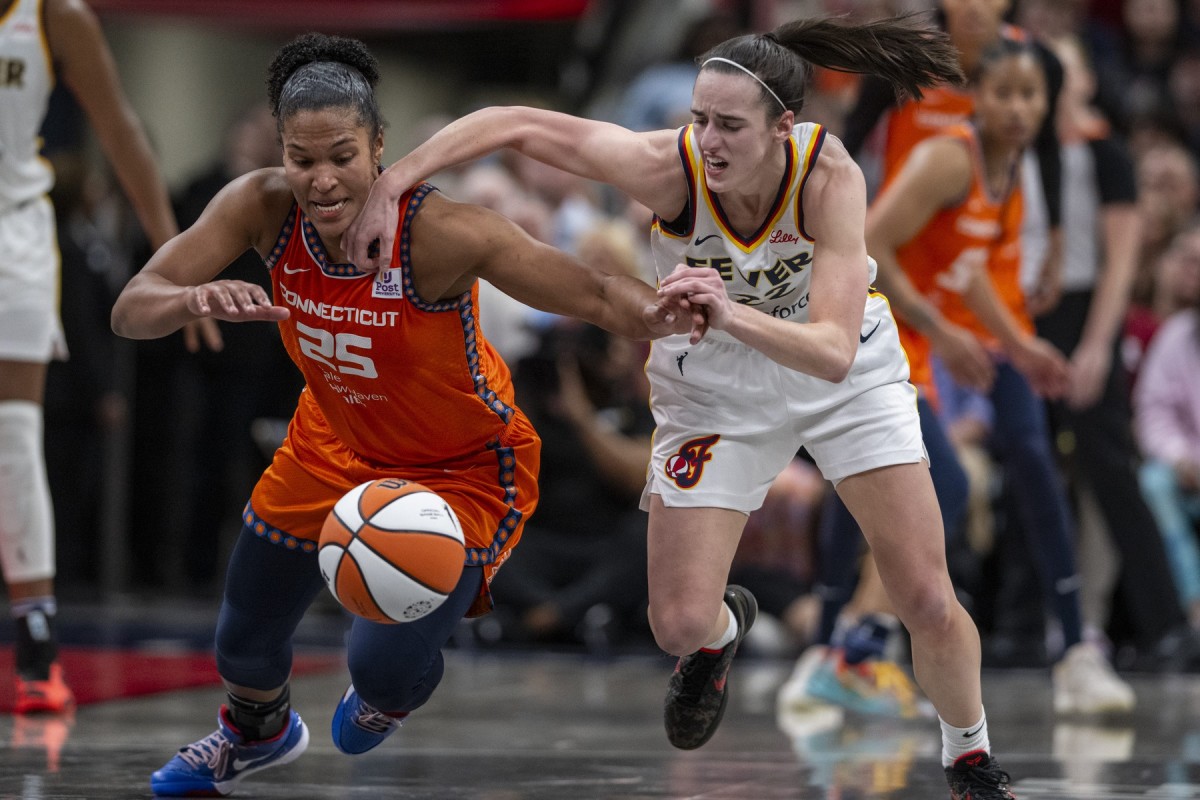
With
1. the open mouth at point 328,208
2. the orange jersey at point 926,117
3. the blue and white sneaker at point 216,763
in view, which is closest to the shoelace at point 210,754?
the blue and white sneaker at point 216,763

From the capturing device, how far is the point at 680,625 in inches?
171

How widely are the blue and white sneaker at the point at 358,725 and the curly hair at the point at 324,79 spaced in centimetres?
140

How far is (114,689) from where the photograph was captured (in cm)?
638

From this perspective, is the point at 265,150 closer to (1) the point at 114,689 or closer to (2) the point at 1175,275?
(1) the point at 114,689

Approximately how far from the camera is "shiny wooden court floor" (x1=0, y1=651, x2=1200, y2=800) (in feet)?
14.7

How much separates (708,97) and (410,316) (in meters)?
0.86

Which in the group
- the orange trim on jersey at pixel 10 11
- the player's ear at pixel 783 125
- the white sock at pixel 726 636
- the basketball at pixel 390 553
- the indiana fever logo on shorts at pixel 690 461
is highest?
the orange trim on jersey at pixel 10 11

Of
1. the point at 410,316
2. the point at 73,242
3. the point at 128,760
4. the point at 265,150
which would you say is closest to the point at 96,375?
the point at 73,242

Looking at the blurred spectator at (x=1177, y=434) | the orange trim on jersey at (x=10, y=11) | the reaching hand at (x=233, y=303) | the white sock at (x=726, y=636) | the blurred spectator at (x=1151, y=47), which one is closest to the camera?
the reaching hand at (x=233, y=303)

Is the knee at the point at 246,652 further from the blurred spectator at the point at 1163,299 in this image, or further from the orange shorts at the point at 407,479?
the blurred spectator at the point at 1163,299

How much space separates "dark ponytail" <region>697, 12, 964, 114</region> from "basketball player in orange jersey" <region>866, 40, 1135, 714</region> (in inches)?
60.0

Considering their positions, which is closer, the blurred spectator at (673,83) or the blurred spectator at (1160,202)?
the blurred spectator at (1160,202)

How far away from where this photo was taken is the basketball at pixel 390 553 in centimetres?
380

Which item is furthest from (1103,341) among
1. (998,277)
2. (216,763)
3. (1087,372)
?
(216,763)
